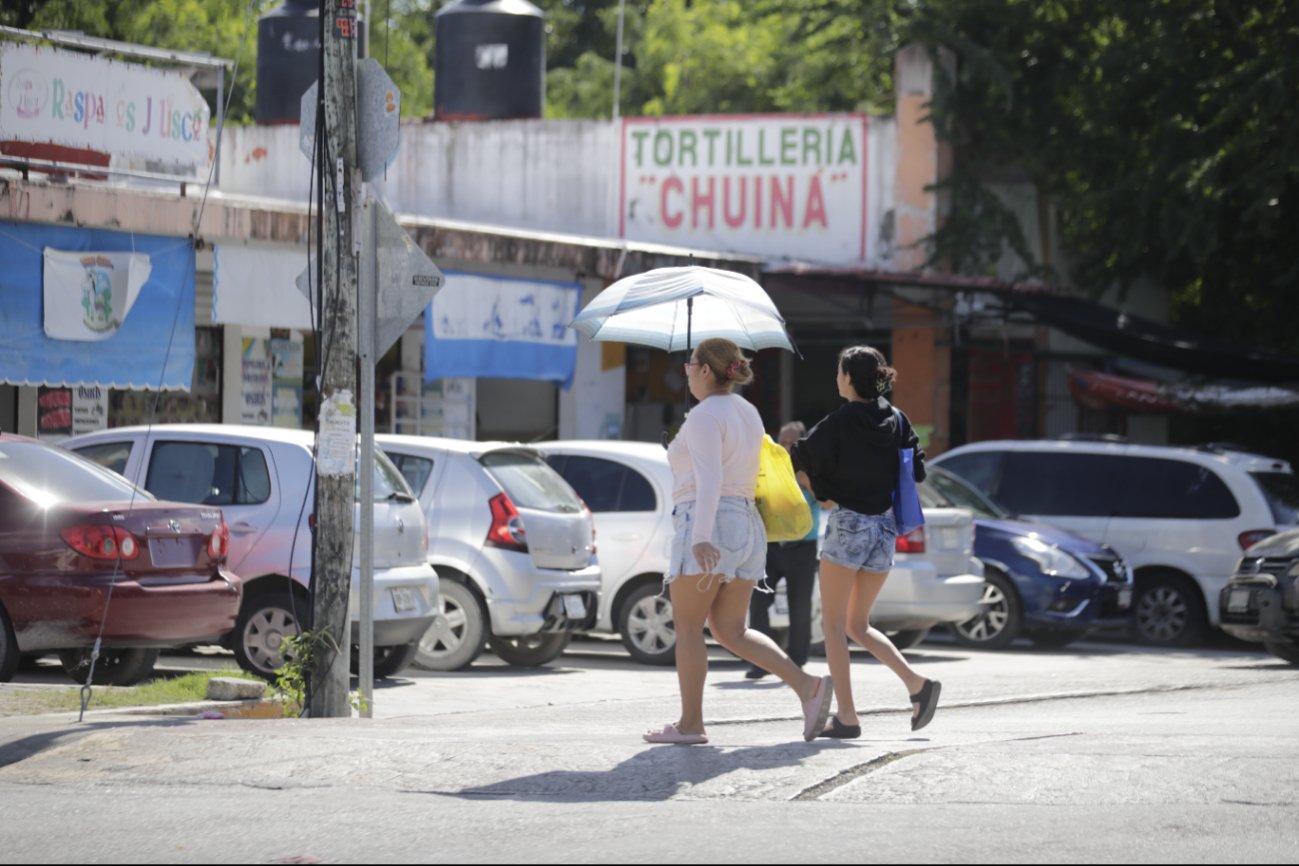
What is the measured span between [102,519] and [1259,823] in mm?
6656

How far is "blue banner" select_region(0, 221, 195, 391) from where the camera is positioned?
51.2 feet

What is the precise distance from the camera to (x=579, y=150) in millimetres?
27344

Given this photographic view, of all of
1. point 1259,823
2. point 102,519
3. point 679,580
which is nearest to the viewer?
point 1259,823

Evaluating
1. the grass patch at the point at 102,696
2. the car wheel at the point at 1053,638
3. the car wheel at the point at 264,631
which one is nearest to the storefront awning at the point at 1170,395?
the car wheel at the point at 1053,638

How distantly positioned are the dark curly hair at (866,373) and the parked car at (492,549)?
4.79 m

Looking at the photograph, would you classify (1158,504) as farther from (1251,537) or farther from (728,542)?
(728,542)

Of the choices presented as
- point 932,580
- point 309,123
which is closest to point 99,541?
point 309,123

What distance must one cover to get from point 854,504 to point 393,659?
4.77 meters

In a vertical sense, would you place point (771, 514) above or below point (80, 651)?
above

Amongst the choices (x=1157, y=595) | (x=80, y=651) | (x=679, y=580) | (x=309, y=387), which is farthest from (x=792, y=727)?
(x=309, y=387)

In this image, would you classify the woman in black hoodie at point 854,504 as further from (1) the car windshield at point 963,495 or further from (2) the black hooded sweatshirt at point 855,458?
(1) the car windshield at point 963,495

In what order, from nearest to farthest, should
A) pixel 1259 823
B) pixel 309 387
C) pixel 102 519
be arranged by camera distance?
pixel 1259 823, pixel 102 519, pixel 309 387

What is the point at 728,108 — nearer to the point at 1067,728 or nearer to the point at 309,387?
the point at 309,387

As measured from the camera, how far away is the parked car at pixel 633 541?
47.0ft
